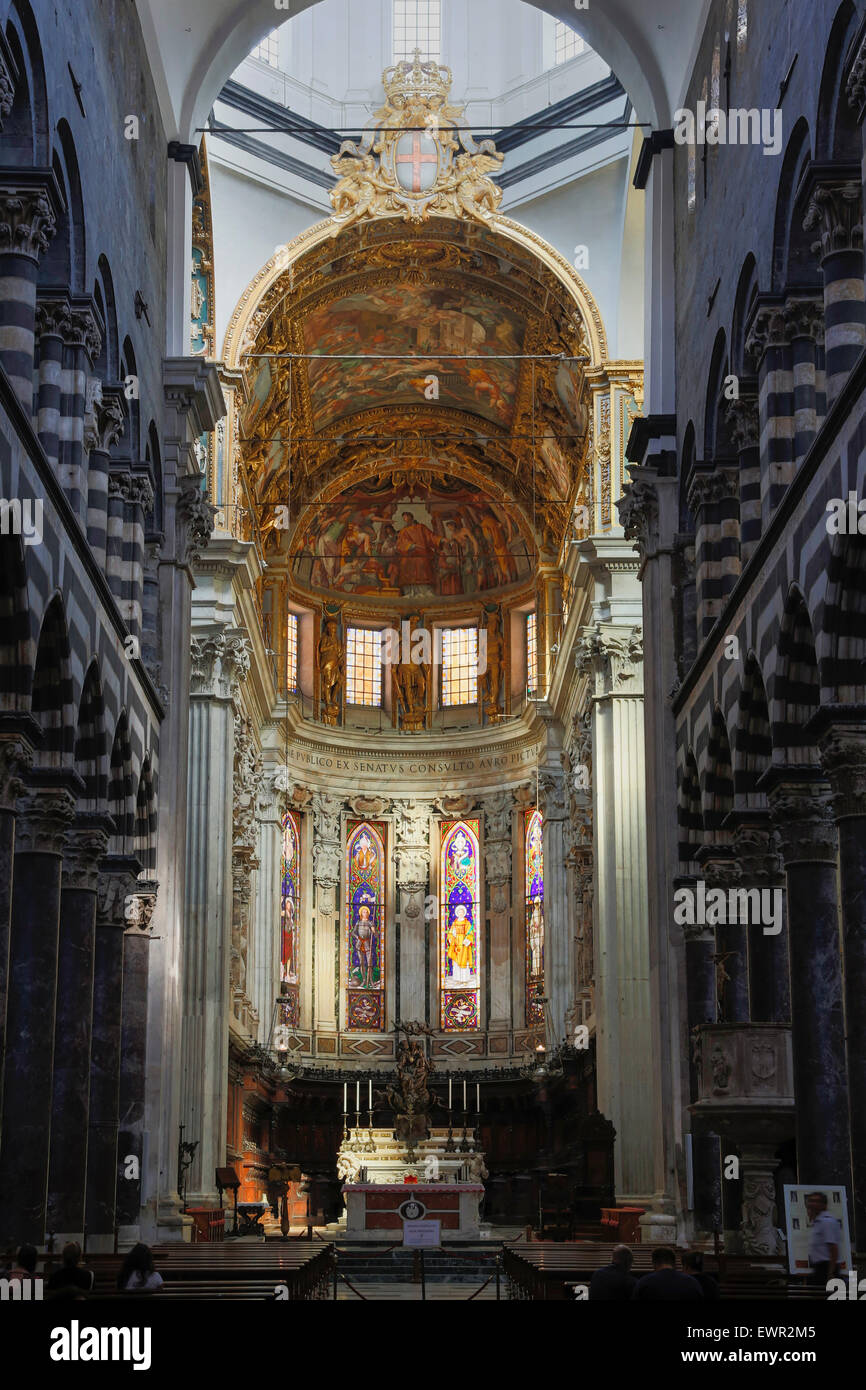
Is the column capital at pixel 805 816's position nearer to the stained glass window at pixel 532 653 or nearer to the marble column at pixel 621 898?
the marble column at pixel 621 898

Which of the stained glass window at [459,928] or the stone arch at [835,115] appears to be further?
the stained glass window at [459,928]

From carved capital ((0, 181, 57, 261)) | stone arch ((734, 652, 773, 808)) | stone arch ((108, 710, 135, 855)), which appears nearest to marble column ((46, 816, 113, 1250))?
stone arch ((108, 710, 135, 855))

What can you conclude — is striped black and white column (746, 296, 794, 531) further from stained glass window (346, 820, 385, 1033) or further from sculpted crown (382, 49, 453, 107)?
stained glass window (346, 820, 385, 1033)

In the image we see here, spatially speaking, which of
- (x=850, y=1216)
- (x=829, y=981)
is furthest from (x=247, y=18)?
(x=850, y=1216)

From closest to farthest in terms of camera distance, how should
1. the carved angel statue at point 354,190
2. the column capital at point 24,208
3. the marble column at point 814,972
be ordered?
the column capital at point 24,208, the marble column at point 814,972, the carved angel statue at point 354,190

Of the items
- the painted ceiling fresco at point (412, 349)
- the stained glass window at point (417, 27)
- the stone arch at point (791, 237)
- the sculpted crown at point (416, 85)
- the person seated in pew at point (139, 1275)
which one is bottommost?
the person seated in pew at point (139, 1275)

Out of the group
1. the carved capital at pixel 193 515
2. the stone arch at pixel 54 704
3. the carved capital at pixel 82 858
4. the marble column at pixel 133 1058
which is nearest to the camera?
the stone arch at pixel 54 704

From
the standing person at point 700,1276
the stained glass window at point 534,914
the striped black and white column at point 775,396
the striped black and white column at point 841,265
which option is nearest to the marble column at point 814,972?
the striped black and white column at point 775,396

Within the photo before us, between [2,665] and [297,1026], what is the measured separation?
31201mm

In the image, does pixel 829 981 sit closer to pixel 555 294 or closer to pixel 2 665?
pixel 2 665

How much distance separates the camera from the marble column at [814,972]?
17.7 meters

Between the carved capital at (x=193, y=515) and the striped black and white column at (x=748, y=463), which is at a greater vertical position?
the carved capital at (x=193, y=515)

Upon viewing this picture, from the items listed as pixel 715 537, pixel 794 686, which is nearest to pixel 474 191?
pixel 715 537

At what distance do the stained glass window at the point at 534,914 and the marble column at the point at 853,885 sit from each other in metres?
29.2
